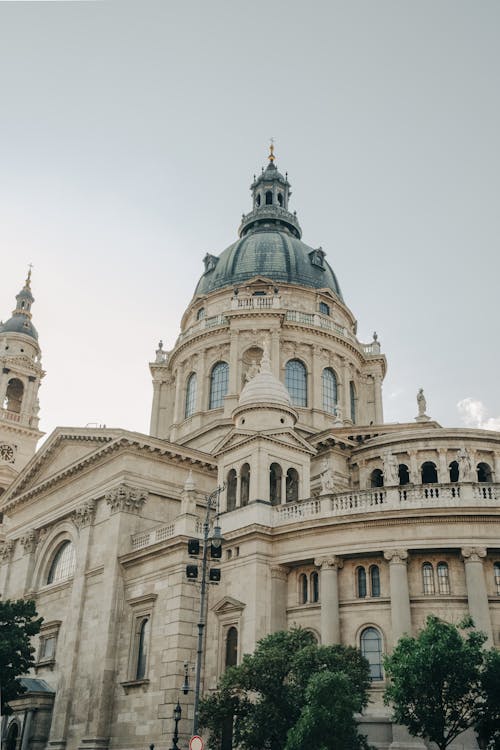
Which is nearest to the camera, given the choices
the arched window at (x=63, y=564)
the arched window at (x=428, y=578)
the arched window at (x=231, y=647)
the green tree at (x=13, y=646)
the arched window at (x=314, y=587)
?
the arched window at (x=428, y=578)

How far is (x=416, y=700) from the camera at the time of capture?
22594 mm

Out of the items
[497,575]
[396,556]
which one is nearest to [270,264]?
[396,556]

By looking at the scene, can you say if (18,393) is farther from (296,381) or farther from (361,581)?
(361,581)

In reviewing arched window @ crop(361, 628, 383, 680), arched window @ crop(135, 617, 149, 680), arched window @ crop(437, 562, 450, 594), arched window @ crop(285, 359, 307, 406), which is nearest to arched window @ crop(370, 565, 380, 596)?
arched window @ crop(361, 628, 383, 680)

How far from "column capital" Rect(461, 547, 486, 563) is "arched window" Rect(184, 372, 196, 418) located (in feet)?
94.3

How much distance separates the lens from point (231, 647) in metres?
31.8

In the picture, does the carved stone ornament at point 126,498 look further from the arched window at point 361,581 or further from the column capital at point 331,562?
the arched window at point 361,581

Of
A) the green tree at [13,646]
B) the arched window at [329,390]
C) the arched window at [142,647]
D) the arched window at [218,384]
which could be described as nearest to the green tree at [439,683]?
the arched window at [142,647]

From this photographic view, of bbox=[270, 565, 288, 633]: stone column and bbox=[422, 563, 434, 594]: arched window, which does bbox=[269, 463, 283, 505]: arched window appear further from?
bbox=[422, 563, 434, 594]: arched window

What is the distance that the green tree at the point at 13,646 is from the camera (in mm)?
34125

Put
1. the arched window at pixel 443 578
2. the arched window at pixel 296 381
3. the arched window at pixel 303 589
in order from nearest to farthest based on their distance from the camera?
the arched window at pixel 443 578, the arched window at pixel 303 589, the arched window at pixel 296 381

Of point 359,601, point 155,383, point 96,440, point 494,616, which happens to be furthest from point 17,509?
point 494,616

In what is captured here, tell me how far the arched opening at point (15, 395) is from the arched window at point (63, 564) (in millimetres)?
25805

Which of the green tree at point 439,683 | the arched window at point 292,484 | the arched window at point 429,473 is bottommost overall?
the green tree at point 439,683
